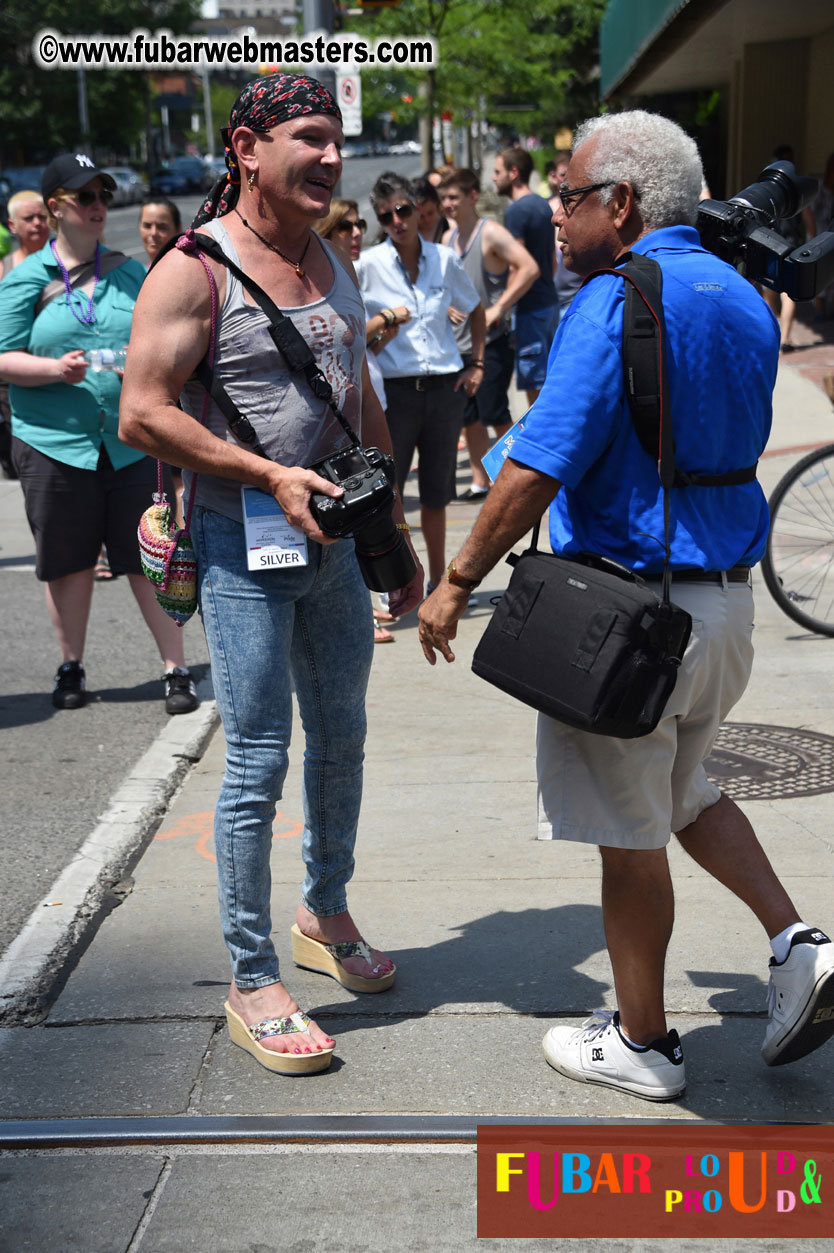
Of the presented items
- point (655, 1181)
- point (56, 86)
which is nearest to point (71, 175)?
point (655, 1181)

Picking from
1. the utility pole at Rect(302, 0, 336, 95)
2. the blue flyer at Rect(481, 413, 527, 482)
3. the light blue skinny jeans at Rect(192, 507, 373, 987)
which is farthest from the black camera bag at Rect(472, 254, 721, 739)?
the utility pole at Rect(302, 0, 336, 95)

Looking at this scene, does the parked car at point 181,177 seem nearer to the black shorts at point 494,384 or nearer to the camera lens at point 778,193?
the black shorts at point 494,384

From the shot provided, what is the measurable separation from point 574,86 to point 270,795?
42862 millimetres

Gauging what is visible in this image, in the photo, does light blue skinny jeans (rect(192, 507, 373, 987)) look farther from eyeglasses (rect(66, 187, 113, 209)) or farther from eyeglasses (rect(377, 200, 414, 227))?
eyeglasses (rect(377, 200, 414, 227))

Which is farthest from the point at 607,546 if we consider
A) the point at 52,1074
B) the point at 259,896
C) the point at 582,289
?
the point at 52,1074

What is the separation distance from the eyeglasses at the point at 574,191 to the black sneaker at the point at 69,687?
12.9 feet

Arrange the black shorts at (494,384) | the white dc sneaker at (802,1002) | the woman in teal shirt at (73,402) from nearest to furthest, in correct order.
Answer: the white dc sneaker at (802,1002), the woman in teal shirt at (73,402), the black shorts at (494,384)

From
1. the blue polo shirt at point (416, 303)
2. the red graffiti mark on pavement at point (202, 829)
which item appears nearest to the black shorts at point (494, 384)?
the blue polo shirt at point (416, 303)

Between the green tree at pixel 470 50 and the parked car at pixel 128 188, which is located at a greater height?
the green tree at pixel 470 50

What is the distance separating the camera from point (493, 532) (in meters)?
2.77

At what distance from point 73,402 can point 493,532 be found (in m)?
3.63

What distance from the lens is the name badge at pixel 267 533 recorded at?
3.08 metres

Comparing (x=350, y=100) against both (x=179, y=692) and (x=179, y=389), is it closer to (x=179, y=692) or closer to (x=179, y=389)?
(x=179, y=692)

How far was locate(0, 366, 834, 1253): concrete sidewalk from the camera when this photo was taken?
8.77 ft
